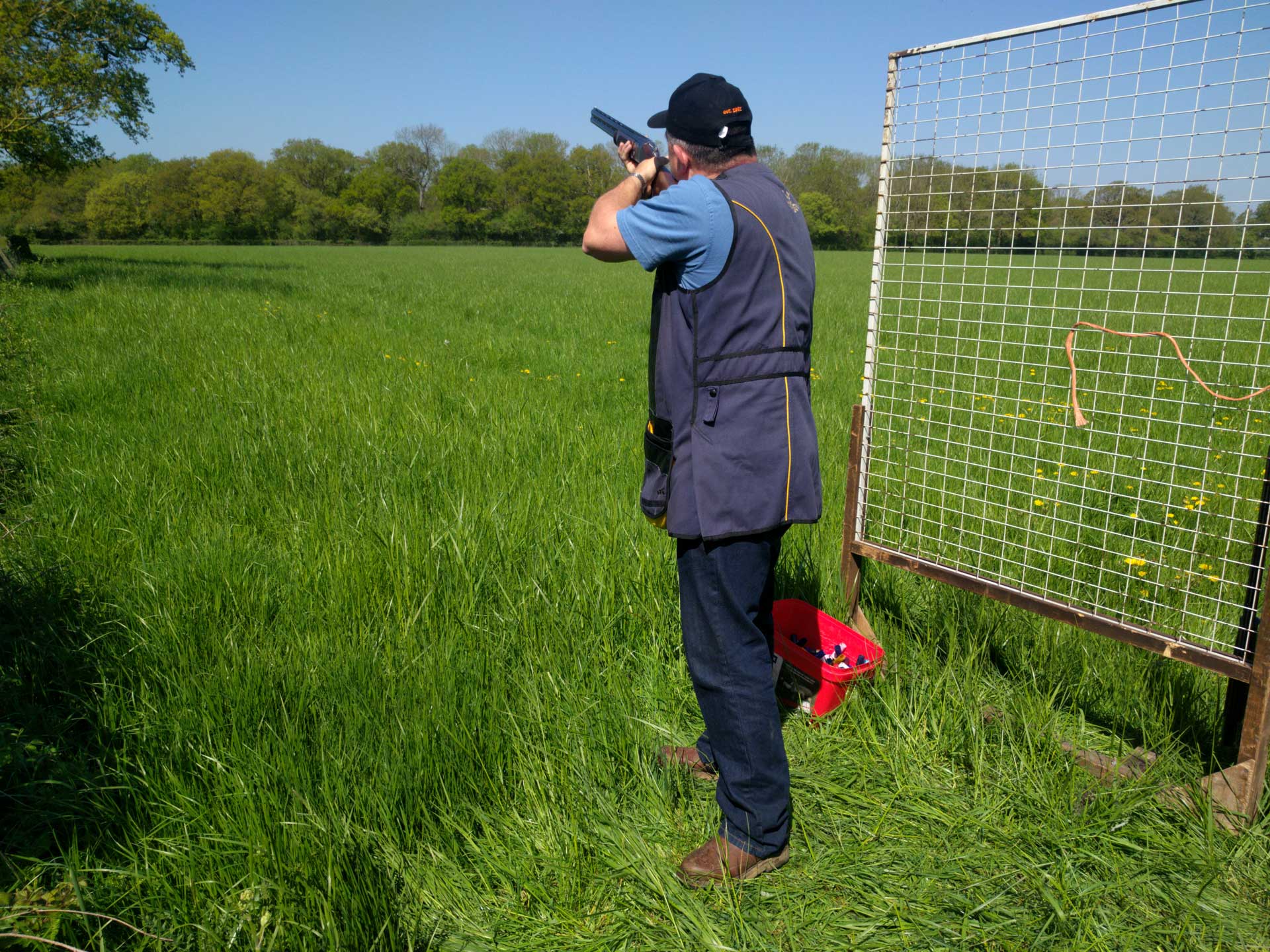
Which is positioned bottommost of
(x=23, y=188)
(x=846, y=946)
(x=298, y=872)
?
(x=846, y=946)

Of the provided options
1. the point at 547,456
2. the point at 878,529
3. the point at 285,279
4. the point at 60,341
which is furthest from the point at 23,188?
the point at 878,529

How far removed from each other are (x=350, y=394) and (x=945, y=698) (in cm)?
578

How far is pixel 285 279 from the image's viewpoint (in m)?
21.9

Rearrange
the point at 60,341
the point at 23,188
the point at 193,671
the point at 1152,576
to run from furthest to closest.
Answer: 1. the point at 23,188
2. the point at 60,341
3. the point at 1152,576
4. the point at 193,671

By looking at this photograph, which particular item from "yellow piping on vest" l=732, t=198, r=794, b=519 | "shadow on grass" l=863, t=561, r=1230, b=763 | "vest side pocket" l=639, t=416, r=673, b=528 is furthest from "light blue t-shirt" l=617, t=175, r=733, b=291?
"shadow on grass" l=863, t=561, r=1230, b=763

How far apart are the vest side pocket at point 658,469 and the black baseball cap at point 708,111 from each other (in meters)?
0.81

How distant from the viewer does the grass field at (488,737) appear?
221 centimetres

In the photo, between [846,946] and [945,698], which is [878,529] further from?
[846,946]

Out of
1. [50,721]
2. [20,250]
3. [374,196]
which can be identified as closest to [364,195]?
[374,196]

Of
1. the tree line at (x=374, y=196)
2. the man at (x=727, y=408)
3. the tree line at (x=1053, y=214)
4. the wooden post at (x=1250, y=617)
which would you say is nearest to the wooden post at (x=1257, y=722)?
the wooden post at (x=1250, y=617)

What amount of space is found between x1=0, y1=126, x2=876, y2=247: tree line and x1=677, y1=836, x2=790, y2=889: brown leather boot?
64.8m

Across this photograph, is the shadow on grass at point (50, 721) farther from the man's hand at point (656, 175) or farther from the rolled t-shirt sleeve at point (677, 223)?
the man's hand at point (656, 175)

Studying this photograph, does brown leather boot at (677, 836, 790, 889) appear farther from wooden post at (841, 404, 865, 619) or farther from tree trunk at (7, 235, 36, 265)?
tree trunk at (7, 235, 36, 265)

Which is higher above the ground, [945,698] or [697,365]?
[697,365]
